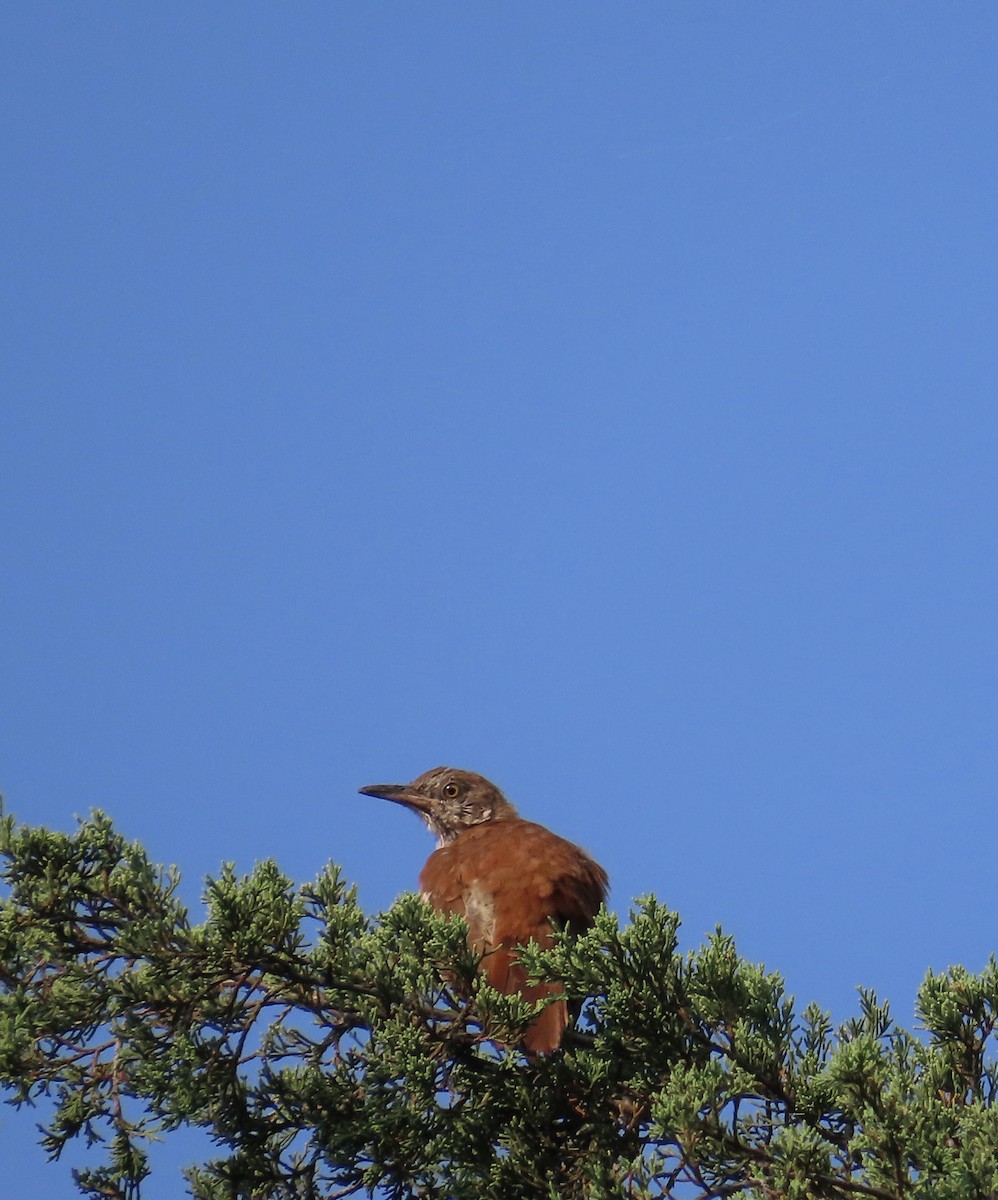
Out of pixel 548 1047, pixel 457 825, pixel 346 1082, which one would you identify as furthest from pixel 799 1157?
pixel 457 825

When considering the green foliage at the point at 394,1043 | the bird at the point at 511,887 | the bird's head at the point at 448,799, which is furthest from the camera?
the bird's head at the point at 448,799

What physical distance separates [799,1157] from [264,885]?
5.34ft

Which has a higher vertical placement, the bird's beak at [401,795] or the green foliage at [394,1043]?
the bird's beak at [401,795]

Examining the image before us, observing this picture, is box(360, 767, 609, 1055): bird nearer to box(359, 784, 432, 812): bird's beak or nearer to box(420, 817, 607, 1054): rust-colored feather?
box(420, 817, 607, 1054): rust-colored feather

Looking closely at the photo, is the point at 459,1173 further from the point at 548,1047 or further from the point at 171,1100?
the point at 171,1100

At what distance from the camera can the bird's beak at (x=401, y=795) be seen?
7555 millimetres

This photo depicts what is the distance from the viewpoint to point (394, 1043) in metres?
4.00

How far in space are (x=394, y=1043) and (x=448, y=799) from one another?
3544mm

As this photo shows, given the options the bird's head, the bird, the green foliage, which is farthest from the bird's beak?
the green foliage

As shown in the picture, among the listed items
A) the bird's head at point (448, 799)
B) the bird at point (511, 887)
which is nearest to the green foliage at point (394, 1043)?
the bird at point (511, 887)

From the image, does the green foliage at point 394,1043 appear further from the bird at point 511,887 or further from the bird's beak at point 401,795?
the bird's beak at point 401,795

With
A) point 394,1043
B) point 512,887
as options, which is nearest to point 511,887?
point 512,887

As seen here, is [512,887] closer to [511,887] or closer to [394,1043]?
[511,887]

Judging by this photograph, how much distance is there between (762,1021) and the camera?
3.99m
